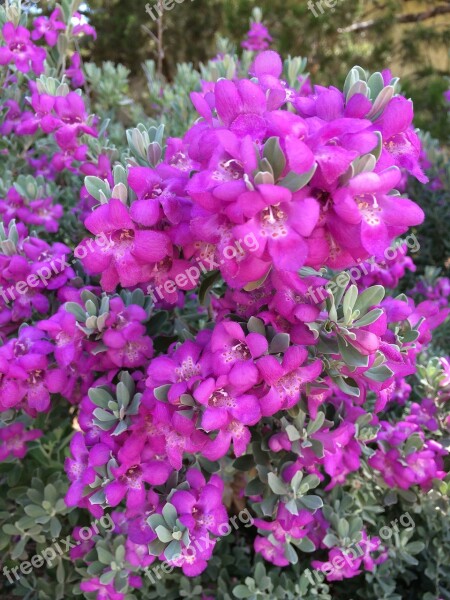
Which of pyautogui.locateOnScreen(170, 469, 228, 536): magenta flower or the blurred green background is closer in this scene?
pyautogui.locateOnScreen(170, 469, 228, 536): magenta flower

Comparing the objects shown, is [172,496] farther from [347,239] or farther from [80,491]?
[347,239]

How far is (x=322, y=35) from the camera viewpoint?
284 inches

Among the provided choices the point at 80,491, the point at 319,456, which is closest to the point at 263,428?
the point at 319,456

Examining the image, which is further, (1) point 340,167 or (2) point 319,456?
(2) point 319,456

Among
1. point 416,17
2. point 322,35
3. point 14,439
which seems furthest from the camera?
point 416,17

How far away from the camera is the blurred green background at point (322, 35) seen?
6980 mm

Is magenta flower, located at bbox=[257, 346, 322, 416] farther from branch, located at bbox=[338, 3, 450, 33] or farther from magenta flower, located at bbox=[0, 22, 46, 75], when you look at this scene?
branch, located at bbox=[338, 3, 450, 33]

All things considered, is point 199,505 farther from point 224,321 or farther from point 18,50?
point 18,50

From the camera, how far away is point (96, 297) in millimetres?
1481

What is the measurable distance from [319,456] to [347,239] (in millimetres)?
697

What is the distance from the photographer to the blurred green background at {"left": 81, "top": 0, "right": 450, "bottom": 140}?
22.9 ft

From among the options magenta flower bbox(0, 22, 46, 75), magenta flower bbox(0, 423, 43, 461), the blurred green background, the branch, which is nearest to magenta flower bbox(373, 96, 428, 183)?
magenta flower bbox(0, 423, 43, 461)

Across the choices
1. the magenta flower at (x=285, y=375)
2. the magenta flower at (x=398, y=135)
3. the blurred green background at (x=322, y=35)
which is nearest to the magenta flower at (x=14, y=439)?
the magenta flower at (x=285, y=375)

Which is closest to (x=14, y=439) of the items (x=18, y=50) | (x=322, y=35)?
(x=18, y=50)
